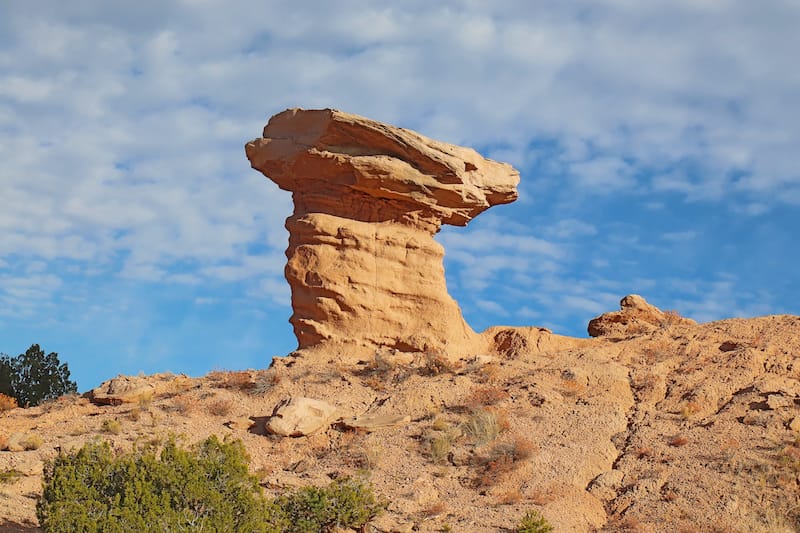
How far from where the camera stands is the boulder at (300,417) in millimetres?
19094

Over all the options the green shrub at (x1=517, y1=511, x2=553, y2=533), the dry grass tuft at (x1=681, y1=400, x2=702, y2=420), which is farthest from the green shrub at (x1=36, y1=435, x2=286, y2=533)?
the dry grass tuft at (x1=681, y1=400, x2=702, y2=420)

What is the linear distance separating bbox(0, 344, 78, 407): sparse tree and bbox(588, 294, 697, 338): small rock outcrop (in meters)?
17.2

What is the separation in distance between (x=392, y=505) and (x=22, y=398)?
17.0m

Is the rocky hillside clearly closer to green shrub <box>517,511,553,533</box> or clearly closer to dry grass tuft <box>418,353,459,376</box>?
dry grass tuft <box>418,353,459,376</box>

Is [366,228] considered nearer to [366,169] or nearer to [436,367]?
[366,169]

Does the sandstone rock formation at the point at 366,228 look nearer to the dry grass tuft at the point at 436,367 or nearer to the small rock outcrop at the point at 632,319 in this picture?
the dry grass tuft at the point at 436,367

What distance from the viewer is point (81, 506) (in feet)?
41.4

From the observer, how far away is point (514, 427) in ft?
62.1

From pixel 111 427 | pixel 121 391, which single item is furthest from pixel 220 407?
pixel 121 391


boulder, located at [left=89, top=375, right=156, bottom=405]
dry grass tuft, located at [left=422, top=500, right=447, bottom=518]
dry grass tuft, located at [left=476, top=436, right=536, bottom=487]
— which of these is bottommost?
dry grass tuft, located at [left=422, top=500, right=447, bottom=518]

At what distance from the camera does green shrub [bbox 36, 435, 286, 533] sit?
12492mm

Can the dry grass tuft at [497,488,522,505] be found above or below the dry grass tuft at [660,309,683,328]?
below

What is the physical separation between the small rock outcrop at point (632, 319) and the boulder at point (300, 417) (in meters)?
9.95

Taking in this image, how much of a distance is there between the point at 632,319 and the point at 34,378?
19.4 metres
